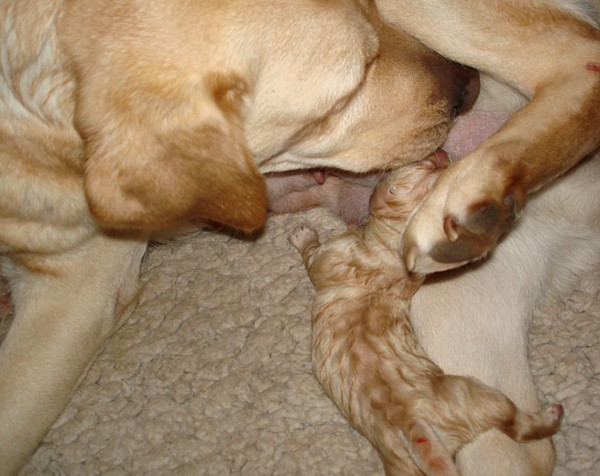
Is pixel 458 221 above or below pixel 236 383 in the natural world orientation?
above

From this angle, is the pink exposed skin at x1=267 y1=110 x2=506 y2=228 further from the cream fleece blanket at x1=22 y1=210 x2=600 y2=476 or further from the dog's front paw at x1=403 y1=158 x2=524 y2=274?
the dog's front paw at x1=403 y1=158 x2=524 y2=274

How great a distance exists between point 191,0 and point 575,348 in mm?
1514

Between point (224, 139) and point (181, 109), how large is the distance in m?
0.11

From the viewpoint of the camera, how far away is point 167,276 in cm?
247

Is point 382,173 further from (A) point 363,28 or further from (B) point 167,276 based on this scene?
(B) point 167,276

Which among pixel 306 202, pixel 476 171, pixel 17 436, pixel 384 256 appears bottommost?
pixel 17 436

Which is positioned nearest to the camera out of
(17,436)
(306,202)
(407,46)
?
(407,46)

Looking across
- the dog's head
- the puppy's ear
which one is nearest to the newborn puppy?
the dog's head

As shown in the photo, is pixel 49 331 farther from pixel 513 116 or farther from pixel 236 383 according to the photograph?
pixel 513 116

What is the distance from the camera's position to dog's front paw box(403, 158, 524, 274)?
161cm

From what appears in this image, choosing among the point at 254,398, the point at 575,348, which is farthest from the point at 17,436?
the point at 575,348

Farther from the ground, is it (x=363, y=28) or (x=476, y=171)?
(x=363, y=28)

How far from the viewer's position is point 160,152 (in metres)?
1.40

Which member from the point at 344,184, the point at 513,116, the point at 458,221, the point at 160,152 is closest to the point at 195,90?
the point at 160,152
